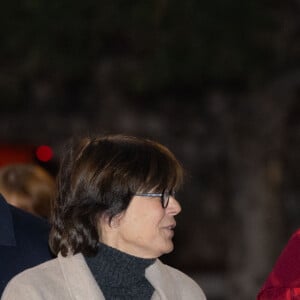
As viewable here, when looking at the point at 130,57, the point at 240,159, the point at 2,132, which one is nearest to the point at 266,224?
the point at 240,159

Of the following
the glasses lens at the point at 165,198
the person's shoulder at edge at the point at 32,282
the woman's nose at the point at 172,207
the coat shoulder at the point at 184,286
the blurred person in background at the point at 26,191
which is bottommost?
the blurred person in background at the point at 26,191

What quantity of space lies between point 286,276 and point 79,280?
776 mm

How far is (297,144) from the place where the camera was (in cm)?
1789

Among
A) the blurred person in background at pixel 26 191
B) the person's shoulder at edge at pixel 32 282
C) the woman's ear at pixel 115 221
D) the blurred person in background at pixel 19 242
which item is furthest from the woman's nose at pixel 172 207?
the blurred person in background at pixel 26 191

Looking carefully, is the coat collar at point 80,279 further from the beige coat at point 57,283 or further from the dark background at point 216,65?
the dark background at point 216,65

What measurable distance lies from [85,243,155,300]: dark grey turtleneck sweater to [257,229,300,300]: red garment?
476 millimetres

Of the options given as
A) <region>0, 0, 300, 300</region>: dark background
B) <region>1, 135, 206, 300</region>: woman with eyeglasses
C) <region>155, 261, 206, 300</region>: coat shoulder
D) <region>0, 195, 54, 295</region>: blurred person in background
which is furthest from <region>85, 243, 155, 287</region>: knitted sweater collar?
<region>0, 0, 300, 300</region>: dark background

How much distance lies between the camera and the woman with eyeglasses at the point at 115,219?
4.56 metres

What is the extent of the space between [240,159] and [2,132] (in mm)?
6694

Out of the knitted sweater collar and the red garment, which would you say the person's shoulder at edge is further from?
the red garment

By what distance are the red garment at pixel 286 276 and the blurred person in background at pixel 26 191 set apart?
6.80ft

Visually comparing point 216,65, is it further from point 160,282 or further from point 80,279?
point 80,279

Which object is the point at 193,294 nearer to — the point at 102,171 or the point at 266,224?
the point at 102,171

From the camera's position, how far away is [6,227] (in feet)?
16.5
